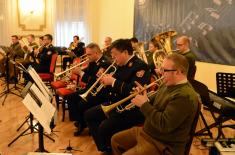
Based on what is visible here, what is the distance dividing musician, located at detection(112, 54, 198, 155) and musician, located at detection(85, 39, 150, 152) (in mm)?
674

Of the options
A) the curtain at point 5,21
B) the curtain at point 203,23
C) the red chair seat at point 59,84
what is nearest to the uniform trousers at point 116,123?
the red chair seat at point 59,84

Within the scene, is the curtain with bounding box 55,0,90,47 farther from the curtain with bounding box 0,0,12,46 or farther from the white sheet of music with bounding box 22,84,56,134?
the white sheet of music with bounding box 22,84,56,134

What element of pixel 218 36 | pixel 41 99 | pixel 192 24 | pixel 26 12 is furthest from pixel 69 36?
pixel 41 99

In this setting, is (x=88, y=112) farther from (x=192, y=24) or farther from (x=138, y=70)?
(x=192, y=24)

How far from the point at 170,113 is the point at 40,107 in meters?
1.22

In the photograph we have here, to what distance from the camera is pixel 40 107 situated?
2742mm

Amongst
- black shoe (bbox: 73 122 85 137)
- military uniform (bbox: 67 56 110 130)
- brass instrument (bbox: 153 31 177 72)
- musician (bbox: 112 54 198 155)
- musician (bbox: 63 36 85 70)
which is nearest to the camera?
musician (bbox: 112 54 198 155)

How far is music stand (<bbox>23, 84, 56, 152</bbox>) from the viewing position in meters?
2.60

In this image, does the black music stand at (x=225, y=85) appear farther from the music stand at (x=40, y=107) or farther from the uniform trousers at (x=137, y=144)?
the music stand at (x=40, y=107)

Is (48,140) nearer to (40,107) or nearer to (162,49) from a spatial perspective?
(40,107)

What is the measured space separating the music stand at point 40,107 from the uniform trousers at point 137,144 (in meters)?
0.66

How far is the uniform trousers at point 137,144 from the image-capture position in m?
2.41

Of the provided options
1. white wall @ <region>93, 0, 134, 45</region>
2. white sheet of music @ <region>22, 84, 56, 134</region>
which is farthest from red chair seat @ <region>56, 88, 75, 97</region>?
white wall @ <region>93, 0, 134, 45</region>

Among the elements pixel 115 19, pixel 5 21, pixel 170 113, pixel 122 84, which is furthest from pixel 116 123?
pixel 5 21
